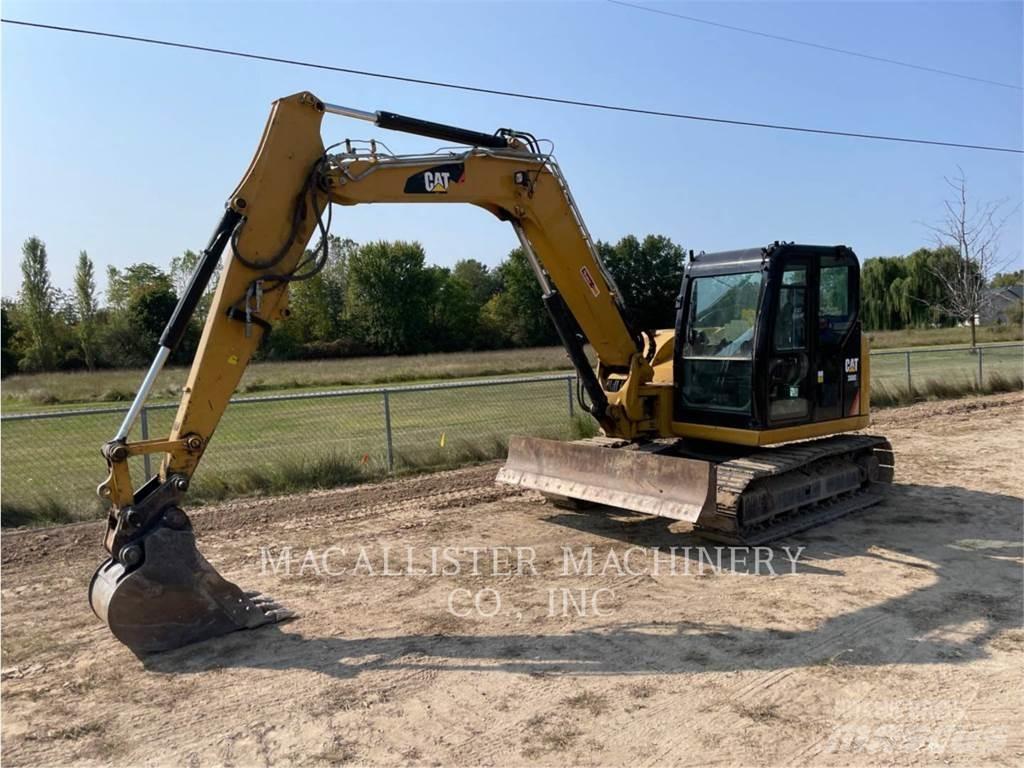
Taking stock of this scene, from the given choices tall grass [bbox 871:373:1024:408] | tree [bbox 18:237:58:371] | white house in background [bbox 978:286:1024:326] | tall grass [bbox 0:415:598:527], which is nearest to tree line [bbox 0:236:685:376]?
tree [bbox 18:237:58:371]

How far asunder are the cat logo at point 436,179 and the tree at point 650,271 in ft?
Answer: 123

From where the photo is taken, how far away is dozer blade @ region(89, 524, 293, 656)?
4.98 meters

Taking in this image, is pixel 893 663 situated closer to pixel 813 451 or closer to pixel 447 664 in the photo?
pixel 447 664

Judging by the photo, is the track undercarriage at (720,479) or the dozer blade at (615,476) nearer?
the dozer blade at (615,476)

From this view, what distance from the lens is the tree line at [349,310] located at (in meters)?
46.1

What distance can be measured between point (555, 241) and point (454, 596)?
3.53 meters

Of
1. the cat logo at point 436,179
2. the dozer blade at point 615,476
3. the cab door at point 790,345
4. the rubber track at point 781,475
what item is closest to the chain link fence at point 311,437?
the dozer blade at point 615,476

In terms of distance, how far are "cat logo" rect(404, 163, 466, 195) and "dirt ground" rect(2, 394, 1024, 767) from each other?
316 centimetres

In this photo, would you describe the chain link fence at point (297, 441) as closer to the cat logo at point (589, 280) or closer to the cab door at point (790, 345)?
the cat logo at point (589, 280)

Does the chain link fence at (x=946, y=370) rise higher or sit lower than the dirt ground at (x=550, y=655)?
higher

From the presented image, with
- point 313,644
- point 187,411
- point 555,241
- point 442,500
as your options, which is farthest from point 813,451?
point 187,411

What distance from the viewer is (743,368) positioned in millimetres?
7711

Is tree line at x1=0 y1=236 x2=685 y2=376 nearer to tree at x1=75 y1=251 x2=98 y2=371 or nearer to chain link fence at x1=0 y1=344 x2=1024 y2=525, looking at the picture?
tree at x1=75 y1=251 x2=98 y2=371

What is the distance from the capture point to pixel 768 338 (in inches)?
295
